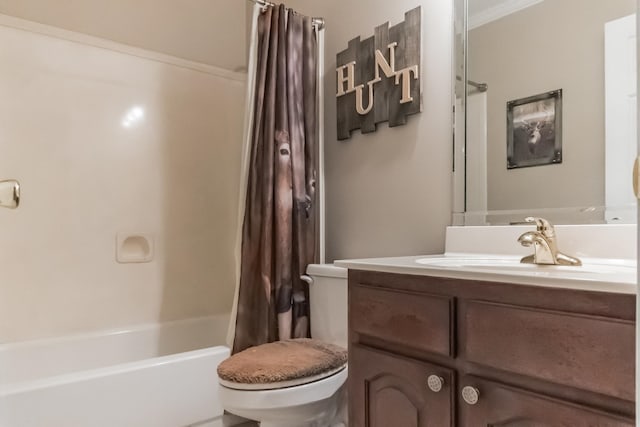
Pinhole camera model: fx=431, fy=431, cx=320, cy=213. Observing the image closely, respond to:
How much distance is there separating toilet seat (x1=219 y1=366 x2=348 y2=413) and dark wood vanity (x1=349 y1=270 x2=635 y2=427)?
248 millimetres

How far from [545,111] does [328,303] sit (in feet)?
3.39

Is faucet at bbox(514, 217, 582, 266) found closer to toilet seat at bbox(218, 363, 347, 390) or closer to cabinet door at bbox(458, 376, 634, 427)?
cabinet door at bbox(458, 376, 634, 427)

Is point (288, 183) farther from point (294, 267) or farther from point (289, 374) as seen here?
point (289, 374)

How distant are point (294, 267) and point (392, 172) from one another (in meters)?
0.58

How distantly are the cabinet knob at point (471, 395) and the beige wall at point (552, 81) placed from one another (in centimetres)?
69

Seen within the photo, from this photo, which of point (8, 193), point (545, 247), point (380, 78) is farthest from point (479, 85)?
point (8, 193)

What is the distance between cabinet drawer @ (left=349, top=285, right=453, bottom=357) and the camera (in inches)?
36.4

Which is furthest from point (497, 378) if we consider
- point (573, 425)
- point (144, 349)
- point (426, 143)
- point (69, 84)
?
point (69, 84)

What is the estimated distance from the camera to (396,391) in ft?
3.35

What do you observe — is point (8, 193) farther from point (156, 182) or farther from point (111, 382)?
point (156, 182)

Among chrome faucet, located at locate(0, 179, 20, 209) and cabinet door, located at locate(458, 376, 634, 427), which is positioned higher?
chrome faucet, located at locate(0, 179, 20, 209)

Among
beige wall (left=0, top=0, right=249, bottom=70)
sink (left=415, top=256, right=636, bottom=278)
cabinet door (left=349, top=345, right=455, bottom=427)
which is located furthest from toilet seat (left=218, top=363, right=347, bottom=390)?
beige wall (left=0, top=0, right=249, bottom=70)

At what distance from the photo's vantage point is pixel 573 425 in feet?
2.39

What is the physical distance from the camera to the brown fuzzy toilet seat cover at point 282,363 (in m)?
1.32
